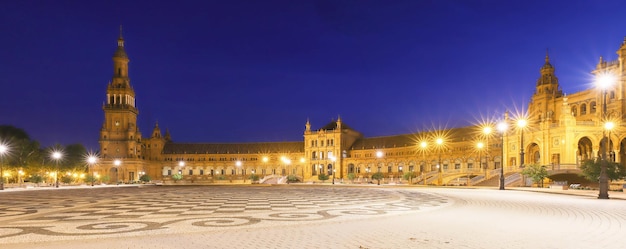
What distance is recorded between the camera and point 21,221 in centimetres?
1616

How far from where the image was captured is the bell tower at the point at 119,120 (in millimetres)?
124125

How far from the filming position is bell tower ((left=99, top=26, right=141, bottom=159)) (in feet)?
407

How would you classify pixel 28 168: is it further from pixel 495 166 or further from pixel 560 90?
pixel 560 90

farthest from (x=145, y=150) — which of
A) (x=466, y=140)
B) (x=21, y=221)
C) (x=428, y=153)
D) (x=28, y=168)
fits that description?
(x=21, y=221)

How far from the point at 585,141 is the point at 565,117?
32.2 feet

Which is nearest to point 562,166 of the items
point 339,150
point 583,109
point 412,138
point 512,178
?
point 512,178

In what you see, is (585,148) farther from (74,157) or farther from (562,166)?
(74,157)

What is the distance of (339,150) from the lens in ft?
424

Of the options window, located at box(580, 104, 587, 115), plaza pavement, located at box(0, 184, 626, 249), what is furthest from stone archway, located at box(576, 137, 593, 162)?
plaza pavement, located at box(0, 184, 626, 249)

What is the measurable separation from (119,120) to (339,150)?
5887 centimetres

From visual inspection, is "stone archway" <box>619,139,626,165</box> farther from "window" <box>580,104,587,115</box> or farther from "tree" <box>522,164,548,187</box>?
"tree" <box>522,164,548,187</box>

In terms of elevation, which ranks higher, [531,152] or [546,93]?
[546,93]

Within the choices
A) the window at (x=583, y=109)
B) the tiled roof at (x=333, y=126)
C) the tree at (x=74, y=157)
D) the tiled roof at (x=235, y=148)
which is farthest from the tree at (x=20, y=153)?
the window at (x=583, y=109)

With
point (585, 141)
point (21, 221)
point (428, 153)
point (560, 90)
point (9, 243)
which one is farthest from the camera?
point (428, 153)
